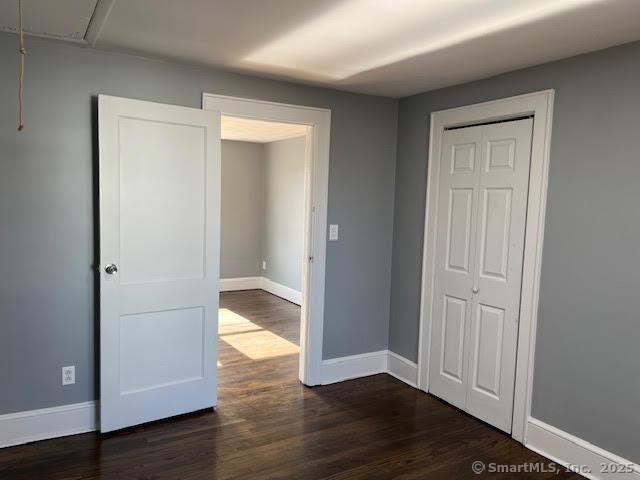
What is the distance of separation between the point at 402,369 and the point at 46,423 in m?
2.54

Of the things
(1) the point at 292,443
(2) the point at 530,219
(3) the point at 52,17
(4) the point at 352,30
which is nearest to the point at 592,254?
(2) the point at 530,219

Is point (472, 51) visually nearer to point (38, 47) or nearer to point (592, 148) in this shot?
point (592, 148)

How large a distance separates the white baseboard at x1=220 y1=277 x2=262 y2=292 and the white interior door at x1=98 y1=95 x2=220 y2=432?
4.01m

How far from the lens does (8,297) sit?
2.65 metres

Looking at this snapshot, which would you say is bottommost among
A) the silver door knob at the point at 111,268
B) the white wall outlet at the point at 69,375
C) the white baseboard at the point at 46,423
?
the white baseboard at the point at 46,423

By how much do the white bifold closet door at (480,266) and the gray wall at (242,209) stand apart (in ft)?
14.0

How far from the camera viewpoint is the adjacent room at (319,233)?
7.86 feet

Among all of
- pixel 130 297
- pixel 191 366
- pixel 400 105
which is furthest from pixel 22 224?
pixel 400 105

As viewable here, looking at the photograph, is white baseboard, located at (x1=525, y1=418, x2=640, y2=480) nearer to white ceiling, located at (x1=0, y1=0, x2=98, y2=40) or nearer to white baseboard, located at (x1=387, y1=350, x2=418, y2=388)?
white baseboard, located at (x1=387, y1=350, x2=418, y2=388)

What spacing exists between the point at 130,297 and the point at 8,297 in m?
0.63

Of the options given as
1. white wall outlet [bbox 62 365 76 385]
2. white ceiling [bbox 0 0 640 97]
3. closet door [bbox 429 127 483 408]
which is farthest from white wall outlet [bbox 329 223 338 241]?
white wall outlet [bbox 62 365 76 385]

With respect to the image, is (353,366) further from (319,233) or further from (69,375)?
(69,375)

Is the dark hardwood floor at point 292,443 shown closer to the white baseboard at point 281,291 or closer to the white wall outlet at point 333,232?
the white wall outlet at point 333,232

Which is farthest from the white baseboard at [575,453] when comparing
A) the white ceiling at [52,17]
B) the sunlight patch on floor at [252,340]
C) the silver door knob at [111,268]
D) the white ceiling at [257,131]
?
the white ceiling at [257,131]
